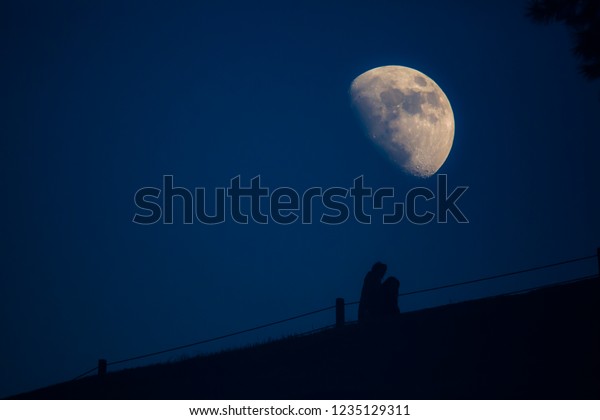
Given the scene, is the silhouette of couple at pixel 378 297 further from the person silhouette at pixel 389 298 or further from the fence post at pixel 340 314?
the fence post at pixel 340 314

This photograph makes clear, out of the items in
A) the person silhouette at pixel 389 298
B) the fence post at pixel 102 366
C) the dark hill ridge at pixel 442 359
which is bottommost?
the dark hill ridge at pixel 442 359

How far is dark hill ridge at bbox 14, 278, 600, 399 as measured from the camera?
51.3ft

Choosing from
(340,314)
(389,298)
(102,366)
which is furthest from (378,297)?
(102,366)

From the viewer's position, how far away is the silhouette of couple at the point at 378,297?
19.8 m

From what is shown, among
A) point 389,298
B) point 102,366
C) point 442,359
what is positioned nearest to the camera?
point 442,359

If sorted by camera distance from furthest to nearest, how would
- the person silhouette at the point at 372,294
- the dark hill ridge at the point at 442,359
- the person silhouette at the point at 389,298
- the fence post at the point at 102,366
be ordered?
the fence post at the point at 102,366, the person silhouette at the point at 389,298, the person silhouette at the point at 372,294, the dark hill ridge at the point at 442,359

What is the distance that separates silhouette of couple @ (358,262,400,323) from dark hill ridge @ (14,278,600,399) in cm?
A: 46

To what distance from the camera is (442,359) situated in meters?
17.0

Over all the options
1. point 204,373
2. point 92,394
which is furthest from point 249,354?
point 92,394

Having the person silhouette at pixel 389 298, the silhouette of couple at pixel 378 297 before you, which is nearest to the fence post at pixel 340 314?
the silhouette of couple at pixel 378 297

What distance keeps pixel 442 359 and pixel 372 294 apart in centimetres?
334

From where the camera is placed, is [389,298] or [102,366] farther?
[102,366]

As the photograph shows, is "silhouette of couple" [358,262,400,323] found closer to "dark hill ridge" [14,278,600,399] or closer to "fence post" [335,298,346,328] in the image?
"dark hill ridge" [14,278,600,399]

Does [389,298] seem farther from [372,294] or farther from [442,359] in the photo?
[442,359]
